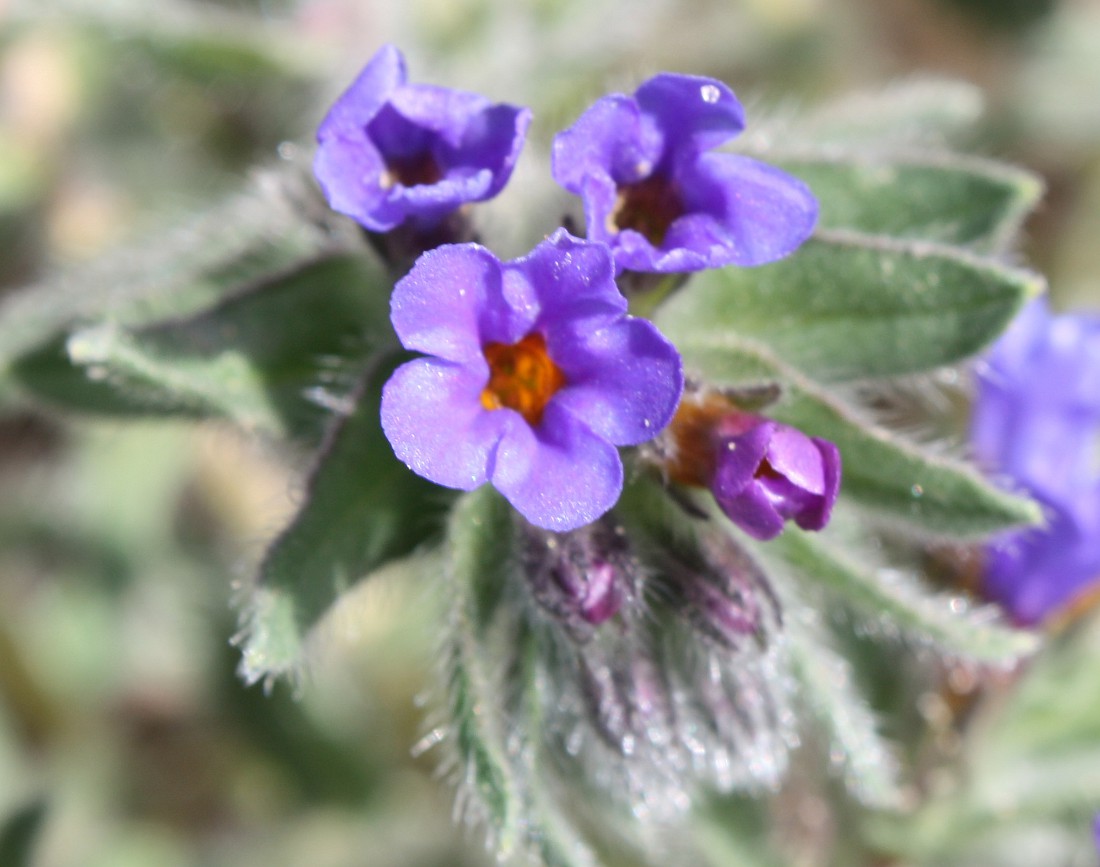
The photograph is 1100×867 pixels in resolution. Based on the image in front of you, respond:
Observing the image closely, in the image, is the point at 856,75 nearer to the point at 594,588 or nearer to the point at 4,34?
the point at 4,34

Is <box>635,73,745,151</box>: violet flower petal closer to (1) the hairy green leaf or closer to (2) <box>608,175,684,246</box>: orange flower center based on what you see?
(2) <box>608,175,684,246</box>: orange flower center

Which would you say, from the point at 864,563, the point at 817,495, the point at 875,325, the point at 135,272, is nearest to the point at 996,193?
the point at 875,325

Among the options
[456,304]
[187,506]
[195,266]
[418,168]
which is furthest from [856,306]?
[187,506]

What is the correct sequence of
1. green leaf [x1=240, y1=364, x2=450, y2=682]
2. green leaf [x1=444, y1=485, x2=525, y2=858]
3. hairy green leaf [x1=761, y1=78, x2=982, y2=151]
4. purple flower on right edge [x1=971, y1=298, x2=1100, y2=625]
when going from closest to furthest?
1. green leaf [x1=444, y1=485, x2=525, y2=858]
2. green leaf [x1=240, y1=364, x2=450, y2=682]
3. purple flower on right edge [x1=971, y1=298, x2=1100, y2=625]
4. hairy green leaf [x1=761, y1=78, x2=982, y2=151]

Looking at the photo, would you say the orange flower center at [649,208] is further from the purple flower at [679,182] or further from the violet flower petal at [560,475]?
the violet flower petal at [560,475]

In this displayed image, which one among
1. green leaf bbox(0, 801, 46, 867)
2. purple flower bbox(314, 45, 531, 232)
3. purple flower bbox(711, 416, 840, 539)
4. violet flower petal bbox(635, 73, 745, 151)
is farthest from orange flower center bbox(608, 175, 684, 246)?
green leaf bbox(0, 801, 46, 867)

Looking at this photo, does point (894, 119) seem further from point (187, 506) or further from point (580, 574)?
point (187, 506)
